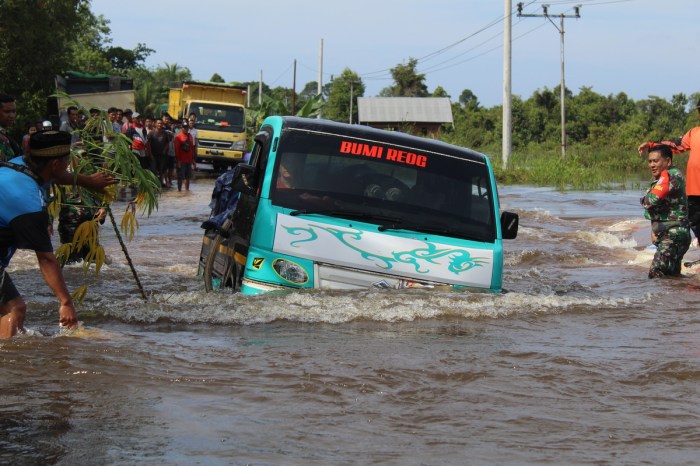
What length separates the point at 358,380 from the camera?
5.45 meters

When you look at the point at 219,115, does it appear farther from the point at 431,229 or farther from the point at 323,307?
the point at 323,307

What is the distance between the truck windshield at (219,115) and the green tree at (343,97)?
45.6 meters

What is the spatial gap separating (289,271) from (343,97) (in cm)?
7305

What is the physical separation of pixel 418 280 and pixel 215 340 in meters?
1.55

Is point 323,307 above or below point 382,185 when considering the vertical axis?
below

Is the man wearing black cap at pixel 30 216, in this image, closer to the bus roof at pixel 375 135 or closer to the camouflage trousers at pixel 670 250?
the bus roof at pixel 375 135

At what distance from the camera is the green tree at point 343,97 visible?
260 ft

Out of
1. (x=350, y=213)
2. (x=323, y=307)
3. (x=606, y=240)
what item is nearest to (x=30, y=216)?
(x=323, y=307)

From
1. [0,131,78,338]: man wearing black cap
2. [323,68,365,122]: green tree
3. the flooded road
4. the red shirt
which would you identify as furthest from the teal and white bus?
[323,68,365,122]: green tree

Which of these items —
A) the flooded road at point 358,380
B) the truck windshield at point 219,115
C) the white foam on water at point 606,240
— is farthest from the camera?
the truck windshield at point 219,115

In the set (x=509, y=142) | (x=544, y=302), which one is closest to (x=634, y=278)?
(x=544, y=302)

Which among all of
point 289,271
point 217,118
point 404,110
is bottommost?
point 289,271

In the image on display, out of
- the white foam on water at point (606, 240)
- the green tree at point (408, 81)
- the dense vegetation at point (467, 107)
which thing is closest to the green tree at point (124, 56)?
the dense vegetation at point (467, 107)

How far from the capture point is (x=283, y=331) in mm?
6785
